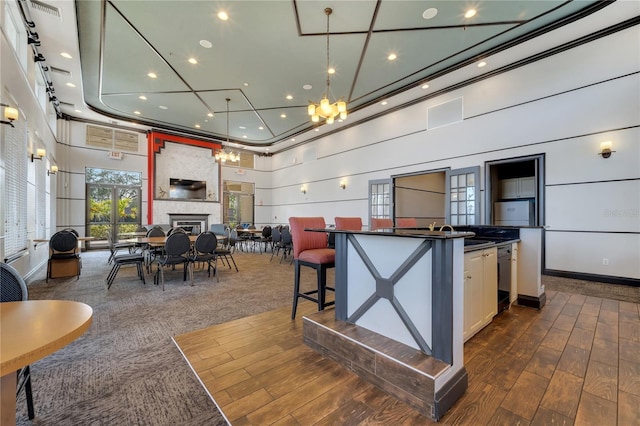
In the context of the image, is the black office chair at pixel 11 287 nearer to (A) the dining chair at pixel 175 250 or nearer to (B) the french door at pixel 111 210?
(A) the dining chair at pixel 175 250

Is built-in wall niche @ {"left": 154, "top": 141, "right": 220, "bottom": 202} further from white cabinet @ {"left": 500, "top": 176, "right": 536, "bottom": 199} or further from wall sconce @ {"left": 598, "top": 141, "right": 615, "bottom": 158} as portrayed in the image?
wall sconce @ {"left": 598, "top": 141, "right": 615, "bottom": 158}

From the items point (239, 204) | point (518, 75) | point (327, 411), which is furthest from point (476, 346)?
point (239, 204)

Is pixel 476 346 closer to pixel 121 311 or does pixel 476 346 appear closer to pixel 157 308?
pixel 157 308

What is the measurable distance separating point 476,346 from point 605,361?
0.91m

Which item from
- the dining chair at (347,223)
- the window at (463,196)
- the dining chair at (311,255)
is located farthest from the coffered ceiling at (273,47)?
the dining chair at (311,255)

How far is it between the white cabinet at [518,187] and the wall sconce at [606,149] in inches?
91.7

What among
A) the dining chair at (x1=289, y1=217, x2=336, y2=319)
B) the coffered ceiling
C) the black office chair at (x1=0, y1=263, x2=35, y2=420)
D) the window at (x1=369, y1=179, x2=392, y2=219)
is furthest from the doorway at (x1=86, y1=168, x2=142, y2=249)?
the black office chair at (x1=0, y1=263, x2=35, y2=420)

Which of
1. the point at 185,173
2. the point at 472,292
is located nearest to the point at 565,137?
the point at 472,292

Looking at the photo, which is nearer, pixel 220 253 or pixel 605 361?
pixel 605 361

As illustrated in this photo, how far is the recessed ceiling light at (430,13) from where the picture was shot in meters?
4.00

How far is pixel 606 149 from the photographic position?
4.32 m

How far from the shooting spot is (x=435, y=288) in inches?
64.9

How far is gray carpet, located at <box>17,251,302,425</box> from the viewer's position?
1.56 metres

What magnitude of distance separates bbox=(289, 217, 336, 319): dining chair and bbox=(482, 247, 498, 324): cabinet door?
1494mm
